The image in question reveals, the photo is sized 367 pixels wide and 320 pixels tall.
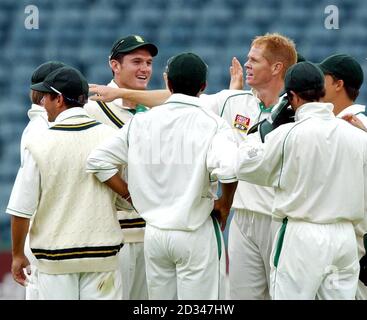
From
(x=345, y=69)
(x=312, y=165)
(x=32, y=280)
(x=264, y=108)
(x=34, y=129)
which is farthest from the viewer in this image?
(x=264, y=108)

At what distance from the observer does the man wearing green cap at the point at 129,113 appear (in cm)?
470

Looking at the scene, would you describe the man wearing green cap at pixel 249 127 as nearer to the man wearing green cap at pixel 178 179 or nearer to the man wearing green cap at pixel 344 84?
the man wearing green cap at pixel 344 84

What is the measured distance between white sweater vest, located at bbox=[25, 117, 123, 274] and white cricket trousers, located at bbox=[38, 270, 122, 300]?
0.04 m

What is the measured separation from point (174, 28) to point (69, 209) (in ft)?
15.7

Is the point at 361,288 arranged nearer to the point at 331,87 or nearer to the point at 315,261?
the point at 315,261

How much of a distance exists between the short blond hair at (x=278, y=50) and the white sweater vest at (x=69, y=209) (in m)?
1.06

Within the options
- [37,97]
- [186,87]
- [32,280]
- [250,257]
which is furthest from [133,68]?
[32,280]

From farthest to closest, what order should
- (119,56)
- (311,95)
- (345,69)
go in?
(119,56) → (345,69) → (311,95)

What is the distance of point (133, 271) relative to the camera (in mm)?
4758

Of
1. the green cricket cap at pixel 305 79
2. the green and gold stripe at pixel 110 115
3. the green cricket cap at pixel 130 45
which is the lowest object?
the green and gold stripe at pixel 110 115

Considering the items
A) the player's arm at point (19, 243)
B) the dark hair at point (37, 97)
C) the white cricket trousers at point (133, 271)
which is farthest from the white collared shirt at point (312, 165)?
the dark hair at point (37, 97)

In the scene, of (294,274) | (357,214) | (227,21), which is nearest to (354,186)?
(357,214)

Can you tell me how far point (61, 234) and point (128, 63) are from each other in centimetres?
107

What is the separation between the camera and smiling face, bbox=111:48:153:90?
4908 millimetres
